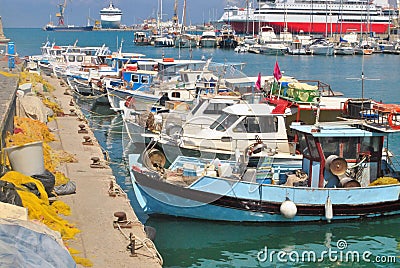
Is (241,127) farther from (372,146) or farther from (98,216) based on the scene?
(98,216)

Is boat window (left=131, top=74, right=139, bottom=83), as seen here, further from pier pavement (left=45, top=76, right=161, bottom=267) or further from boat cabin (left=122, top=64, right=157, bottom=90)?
pier pavement (left=45, top=76, right=161, bottom=267)

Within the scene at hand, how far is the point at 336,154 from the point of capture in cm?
1446

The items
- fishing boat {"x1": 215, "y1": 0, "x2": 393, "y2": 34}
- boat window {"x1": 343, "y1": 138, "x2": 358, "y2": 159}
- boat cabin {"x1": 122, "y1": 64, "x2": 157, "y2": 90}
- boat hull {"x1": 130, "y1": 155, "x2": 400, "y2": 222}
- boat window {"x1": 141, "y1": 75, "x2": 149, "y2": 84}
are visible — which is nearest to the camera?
boat hull {"x1": 130, "y1": 155, "x2": 400, "y2": 222}

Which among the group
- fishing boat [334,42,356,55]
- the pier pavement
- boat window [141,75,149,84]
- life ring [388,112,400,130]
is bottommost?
fishing boat [334,42,356,55]

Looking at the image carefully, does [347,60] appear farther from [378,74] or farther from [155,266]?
[155,266]

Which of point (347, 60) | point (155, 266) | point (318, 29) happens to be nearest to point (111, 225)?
point (155, 266)

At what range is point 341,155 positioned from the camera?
14.5 m

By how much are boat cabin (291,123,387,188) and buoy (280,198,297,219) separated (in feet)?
2.74

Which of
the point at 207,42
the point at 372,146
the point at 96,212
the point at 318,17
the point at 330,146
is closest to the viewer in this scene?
the point at 96,212

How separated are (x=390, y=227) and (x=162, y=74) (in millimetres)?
15155

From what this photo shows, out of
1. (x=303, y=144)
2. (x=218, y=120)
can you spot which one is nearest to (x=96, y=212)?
(x=303, y=144)

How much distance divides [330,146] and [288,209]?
180 cm

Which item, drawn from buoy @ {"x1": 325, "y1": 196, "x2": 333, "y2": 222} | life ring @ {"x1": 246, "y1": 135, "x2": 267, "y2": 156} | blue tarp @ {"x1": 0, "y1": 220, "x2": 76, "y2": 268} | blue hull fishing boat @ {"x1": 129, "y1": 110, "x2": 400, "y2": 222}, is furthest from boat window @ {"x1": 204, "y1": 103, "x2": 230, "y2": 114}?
blue tarp @ {"x1": 0, "y1": 220, "x2": 76, "y2": 268}

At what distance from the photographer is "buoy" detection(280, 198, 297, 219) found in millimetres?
13883
